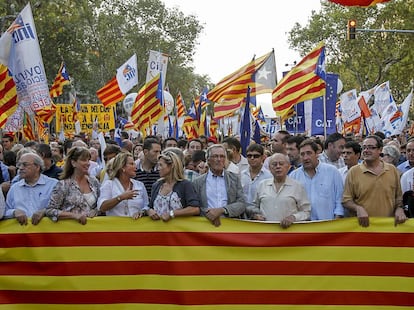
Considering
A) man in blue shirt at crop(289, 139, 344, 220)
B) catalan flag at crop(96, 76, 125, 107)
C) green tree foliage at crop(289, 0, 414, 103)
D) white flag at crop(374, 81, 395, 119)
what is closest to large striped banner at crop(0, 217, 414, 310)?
man in blue shirt at crop(289, 139, 344, 220)

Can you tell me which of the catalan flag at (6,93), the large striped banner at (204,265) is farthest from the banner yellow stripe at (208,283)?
the catalan flag at (6,93)

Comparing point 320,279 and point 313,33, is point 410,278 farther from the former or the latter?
point 313,33

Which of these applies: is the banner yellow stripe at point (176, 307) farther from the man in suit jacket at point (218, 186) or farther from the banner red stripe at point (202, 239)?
the man in suit jacket at point (218, 186)

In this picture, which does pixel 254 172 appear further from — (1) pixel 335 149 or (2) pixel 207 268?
(2) pixel 207 268

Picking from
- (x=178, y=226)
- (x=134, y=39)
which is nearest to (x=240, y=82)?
(x=178, y=226)

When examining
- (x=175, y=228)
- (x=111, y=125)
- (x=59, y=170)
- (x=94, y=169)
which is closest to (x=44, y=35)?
(x=111, y=125)

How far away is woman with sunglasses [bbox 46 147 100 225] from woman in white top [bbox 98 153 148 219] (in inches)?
5.3

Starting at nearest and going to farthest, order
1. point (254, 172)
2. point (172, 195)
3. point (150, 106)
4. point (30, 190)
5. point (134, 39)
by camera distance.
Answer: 1. point (172, 195)
2. point (30, 190)
3. point (254, 172)
4. point (150, 106)
5. point (134, 39)

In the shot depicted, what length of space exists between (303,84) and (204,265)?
6315mm

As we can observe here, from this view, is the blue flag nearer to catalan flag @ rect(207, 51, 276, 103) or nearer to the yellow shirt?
catalan flag @ rect(207, 51, 276, 103)

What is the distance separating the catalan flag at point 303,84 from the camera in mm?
12086

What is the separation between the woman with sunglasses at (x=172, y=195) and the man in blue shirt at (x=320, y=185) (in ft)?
4.29

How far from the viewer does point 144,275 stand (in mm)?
6500

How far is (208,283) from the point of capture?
644 centimetres
